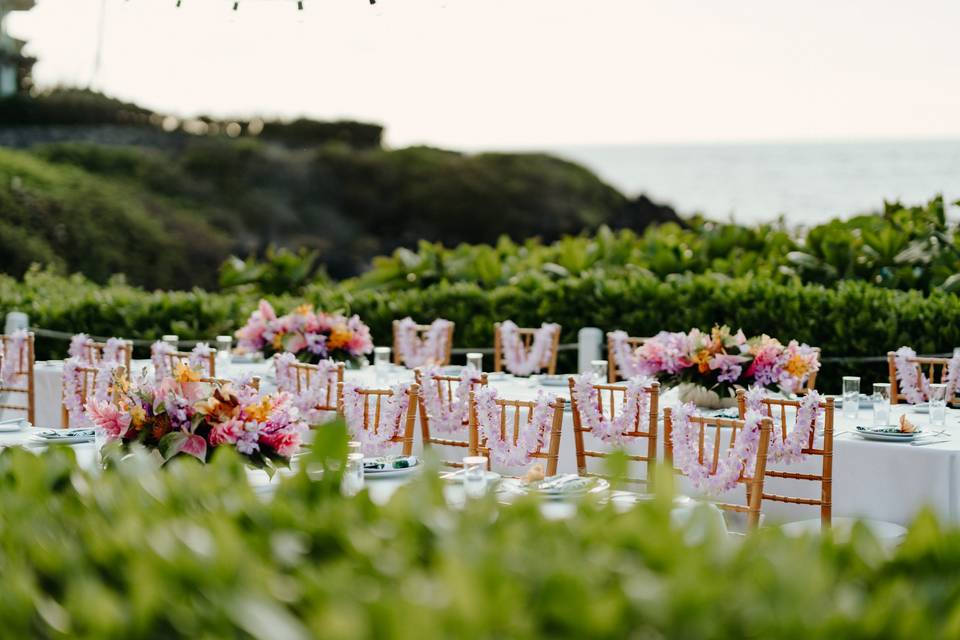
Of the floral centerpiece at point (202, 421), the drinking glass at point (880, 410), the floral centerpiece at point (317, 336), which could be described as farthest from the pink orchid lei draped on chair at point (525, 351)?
the floral centerpiece at point (202, 421)

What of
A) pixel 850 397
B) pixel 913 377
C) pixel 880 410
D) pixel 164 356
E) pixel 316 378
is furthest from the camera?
pixel 164 356

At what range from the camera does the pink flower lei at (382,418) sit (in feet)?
18.6

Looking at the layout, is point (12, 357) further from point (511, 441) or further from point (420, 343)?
point (511, 441)

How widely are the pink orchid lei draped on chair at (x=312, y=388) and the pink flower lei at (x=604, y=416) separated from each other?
1314 mm

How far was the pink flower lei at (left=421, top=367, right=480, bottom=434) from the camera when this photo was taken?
6.11 meters

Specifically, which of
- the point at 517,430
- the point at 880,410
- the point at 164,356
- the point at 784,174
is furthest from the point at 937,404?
the point at 784,174

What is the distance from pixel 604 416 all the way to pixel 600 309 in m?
3.72

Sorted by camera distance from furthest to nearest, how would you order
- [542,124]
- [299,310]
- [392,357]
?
[542,124]
[392,357]
[299,310]

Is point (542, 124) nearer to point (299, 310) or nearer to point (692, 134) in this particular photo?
point (692, 134)

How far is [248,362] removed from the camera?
27.3ft

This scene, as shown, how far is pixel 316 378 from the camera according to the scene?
6.39m

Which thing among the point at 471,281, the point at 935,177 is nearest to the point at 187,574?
the point at 471,281

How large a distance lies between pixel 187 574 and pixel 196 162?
29.4 m

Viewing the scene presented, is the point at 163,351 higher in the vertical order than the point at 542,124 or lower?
lower
